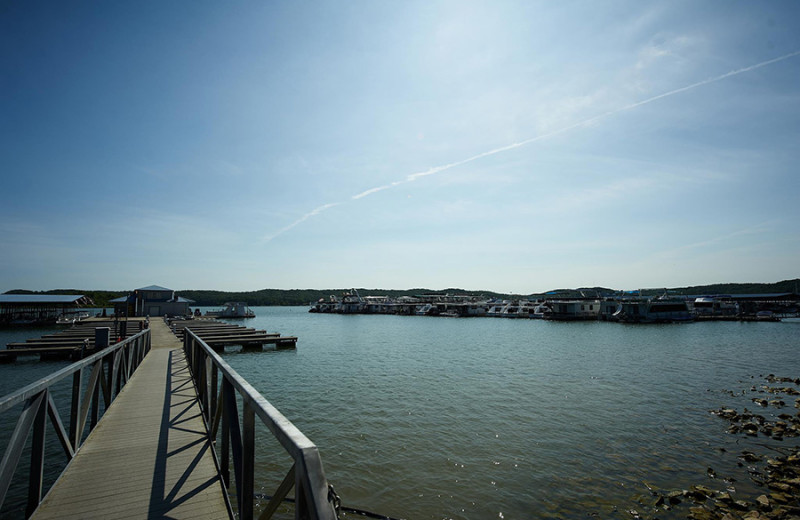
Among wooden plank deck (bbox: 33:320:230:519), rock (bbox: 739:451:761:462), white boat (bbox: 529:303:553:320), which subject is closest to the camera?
wooden plank deck (bbox: 33:320:230:519)

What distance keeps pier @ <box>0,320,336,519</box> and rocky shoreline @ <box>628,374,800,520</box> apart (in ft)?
24.4

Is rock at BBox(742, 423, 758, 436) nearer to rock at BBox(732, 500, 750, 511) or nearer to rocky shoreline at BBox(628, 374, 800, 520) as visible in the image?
rocky shoreline at BBox(628, 374, 800, 520)

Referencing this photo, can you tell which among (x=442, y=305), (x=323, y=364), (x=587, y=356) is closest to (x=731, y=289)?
(x=442, y=305)

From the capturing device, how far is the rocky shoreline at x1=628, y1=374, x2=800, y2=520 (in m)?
7.29

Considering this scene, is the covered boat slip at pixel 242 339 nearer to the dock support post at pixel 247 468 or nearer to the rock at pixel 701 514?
the dock support post at pixel 247 468

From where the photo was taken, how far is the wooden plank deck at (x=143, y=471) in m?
4.48

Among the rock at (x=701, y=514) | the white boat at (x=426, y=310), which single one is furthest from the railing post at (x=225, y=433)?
the white boat at (x=426, y=310)

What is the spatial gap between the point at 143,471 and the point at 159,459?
16.9 inches

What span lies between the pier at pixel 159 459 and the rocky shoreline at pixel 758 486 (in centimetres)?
742

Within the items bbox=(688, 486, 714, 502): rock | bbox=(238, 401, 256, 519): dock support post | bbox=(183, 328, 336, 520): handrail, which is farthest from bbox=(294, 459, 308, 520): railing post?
bbox=(688, 486, 714, 502): rock

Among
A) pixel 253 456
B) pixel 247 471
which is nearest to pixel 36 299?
pixel 247 471

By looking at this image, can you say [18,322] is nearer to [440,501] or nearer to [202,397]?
[202,397]

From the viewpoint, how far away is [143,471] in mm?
5445

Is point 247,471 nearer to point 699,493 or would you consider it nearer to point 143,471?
point 143,471
